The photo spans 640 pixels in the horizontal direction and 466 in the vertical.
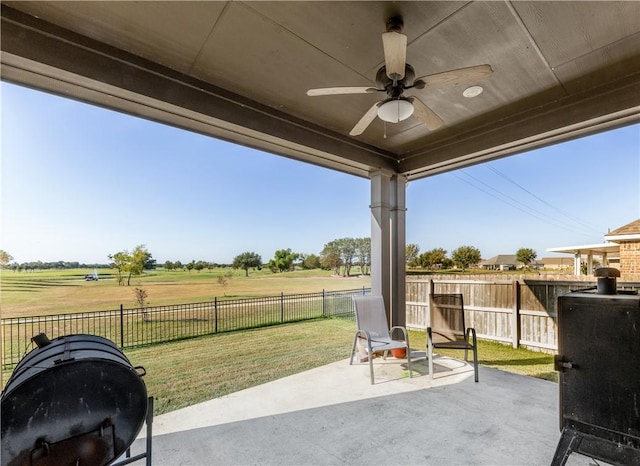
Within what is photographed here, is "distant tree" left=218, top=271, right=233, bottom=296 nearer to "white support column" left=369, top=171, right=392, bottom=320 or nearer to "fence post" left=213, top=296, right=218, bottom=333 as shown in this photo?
"fence post" left=213, top=296, right=218, bottom=333

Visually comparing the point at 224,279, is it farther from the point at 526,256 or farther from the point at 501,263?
the point at 526,256

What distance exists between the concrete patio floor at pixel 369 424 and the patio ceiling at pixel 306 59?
97.3 inches

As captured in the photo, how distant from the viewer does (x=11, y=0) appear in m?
1.71

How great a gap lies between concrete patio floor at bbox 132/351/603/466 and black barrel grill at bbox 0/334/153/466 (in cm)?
74

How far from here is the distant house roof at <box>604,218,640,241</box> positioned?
3.94 m

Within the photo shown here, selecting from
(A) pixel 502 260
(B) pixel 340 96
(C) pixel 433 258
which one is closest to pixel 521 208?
(A) pixel 502 260

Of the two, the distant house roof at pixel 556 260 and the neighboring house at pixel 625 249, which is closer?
the neighboring house at pixel 625 249

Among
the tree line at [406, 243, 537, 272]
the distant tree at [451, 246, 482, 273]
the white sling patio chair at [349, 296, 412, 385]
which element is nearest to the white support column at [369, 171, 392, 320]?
the white sling patio chair at [349, 296, 412, 385]

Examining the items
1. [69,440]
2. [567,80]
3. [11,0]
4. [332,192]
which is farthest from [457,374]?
[11,0]

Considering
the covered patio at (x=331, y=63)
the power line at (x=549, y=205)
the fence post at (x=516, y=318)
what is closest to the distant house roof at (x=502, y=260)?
the fence post at (x=516, y=318)

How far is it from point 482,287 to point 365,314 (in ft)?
9.59

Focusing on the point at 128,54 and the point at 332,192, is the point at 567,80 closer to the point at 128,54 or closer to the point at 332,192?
the point at 128,54

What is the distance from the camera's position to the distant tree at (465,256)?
5.96 metres

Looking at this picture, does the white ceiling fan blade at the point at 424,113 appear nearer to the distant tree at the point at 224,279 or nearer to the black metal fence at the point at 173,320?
the distant tree at the point at 224,279
